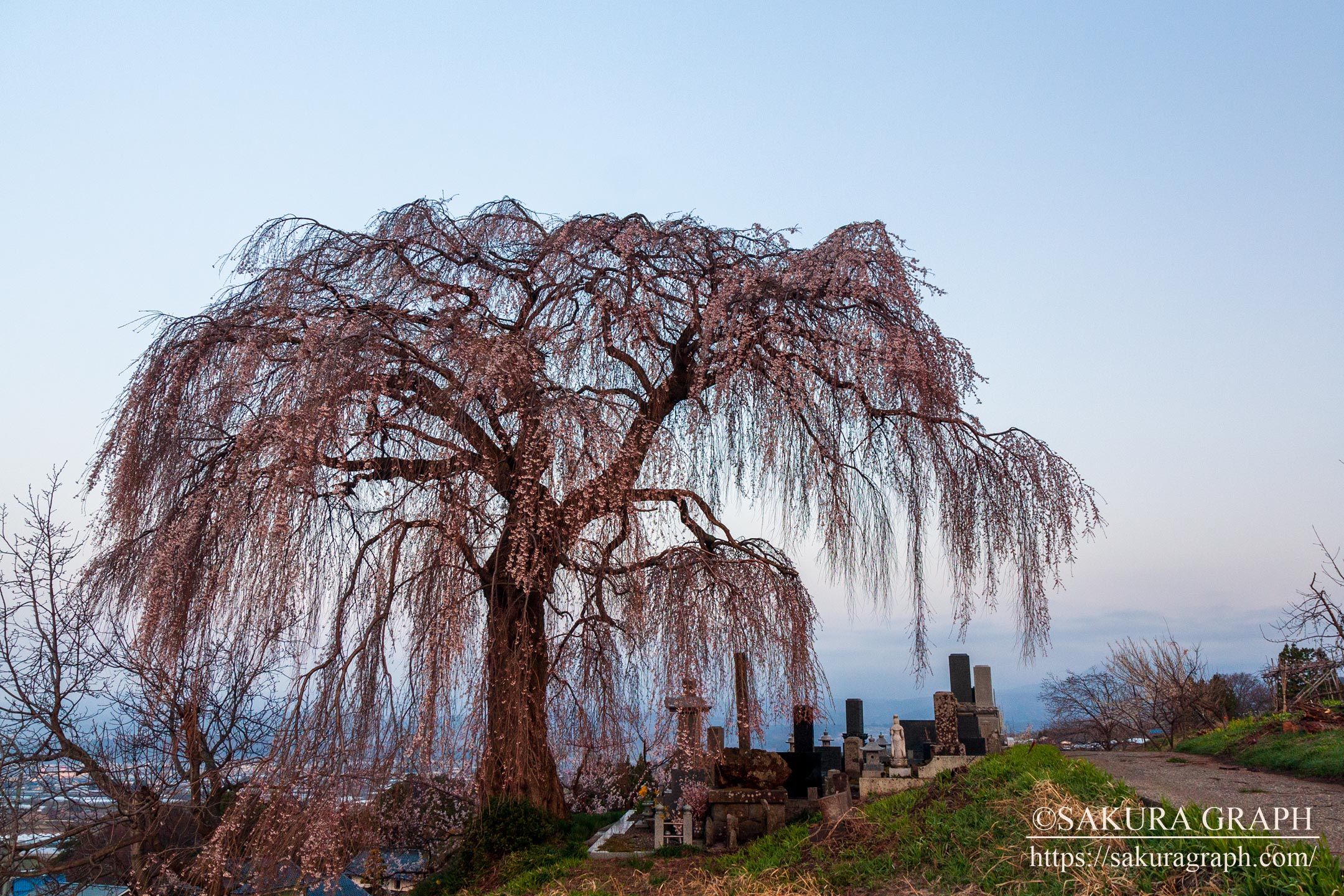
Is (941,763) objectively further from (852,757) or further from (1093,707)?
(1093,707)

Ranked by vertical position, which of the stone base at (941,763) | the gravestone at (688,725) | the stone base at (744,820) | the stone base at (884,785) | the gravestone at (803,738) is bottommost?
the stone base at (744,820)

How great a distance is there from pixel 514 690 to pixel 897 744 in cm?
631

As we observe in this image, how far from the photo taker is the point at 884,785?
1116 centimetres

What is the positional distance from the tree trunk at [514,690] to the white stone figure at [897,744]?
16.2 feet

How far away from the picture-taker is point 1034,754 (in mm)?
9367

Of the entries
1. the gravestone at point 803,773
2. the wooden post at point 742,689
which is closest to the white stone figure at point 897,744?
the gravestone at point 803,773

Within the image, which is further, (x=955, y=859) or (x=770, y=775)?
(x=770, y=775)

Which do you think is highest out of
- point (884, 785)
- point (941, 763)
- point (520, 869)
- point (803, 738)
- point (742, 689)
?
point (742, 689)

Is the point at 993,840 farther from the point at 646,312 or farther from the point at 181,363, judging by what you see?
the point at 181,363

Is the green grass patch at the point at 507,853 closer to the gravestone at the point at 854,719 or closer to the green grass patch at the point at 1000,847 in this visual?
the green grass patch at the point at 1000,847

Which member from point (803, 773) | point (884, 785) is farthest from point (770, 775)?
point (884, 785)

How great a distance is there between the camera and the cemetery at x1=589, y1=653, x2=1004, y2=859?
973cm

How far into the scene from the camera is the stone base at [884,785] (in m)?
11.0

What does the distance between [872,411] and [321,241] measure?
639 centimetres
